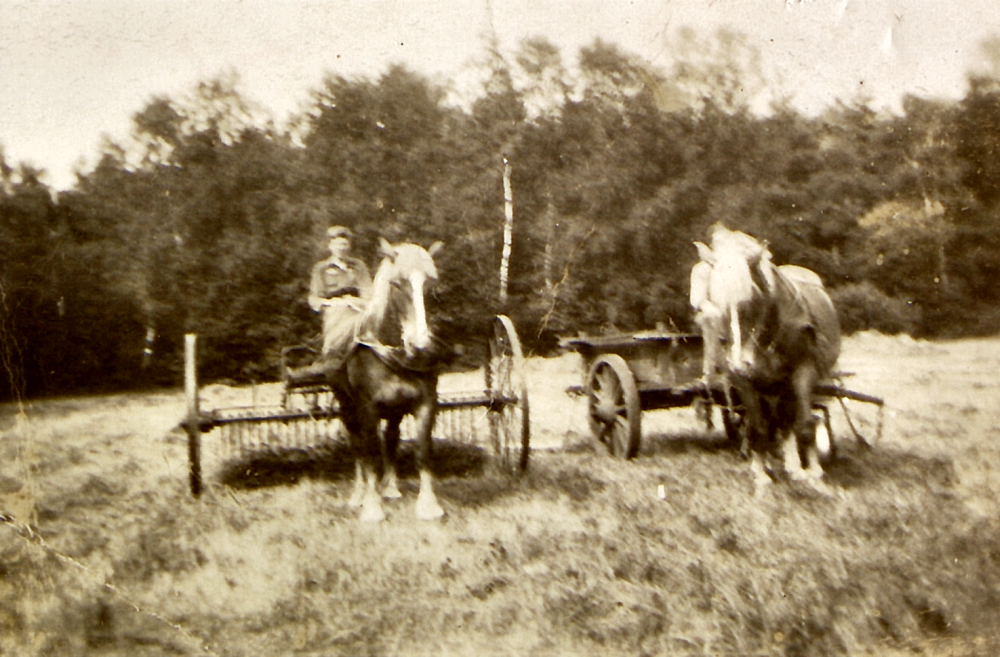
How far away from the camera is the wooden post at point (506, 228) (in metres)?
4.70

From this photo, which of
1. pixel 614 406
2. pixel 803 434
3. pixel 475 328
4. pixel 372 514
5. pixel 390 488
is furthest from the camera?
pixel 614 406

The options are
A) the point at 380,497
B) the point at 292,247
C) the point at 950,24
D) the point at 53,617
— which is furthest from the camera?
the point at 292,247

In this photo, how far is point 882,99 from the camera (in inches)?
168

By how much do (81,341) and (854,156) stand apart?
4881 millimetres

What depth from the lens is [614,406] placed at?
16.6 feet

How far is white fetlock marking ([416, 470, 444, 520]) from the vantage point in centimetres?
376

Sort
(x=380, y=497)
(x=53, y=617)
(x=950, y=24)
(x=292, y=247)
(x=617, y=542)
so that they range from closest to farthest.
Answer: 1. (x=53, y=617)
2. (x=617, y=542)
3. (x=380, y=497)
4. (x=950, y=24)
5. (x=292, y=247)

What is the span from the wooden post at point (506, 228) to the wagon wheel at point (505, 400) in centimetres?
33

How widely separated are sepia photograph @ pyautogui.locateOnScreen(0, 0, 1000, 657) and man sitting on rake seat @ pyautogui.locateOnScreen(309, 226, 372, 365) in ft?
0.07

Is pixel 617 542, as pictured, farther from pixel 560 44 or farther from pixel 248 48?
pixel 248 48

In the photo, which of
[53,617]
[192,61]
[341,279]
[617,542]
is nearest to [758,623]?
[617,542]

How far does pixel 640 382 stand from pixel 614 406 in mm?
247

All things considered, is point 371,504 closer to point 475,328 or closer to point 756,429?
point 475,328

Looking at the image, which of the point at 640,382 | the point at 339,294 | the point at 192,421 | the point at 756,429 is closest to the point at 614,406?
the point at 640,382
